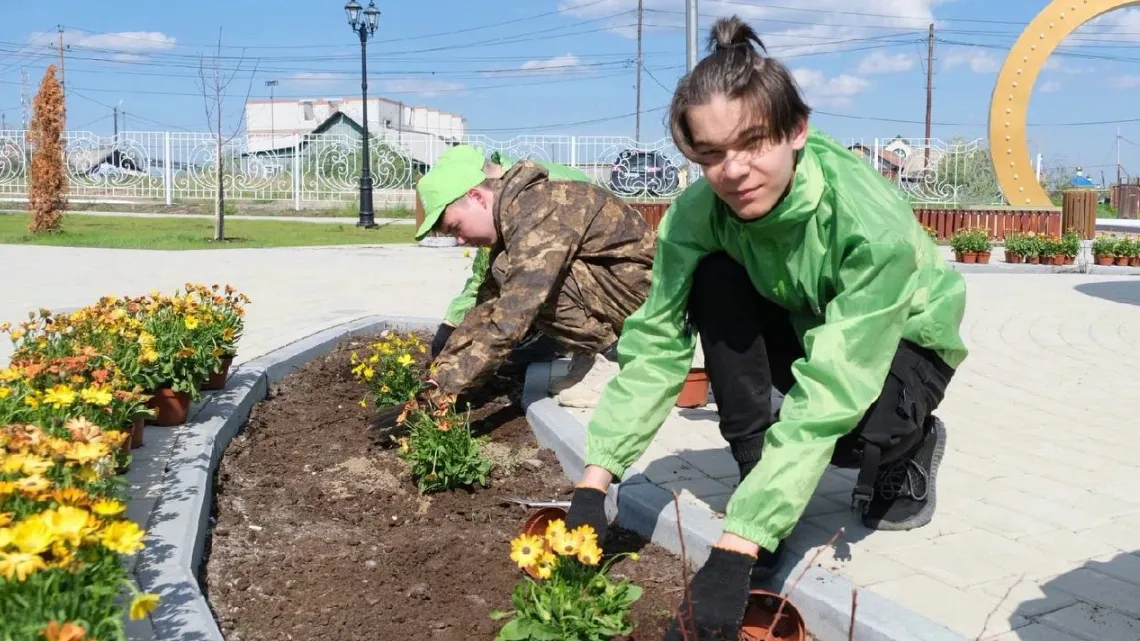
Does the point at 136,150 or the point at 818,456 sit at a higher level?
the point at 136,150

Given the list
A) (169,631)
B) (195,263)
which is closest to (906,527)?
(169,631)

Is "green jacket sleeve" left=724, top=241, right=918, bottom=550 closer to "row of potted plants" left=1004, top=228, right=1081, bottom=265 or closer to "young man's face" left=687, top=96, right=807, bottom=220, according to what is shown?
"young man's face" left=687, top=96, right=807, bottom=220

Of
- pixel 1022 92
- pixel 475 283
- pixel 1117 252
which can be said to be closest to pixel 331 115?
pixel 1022 92

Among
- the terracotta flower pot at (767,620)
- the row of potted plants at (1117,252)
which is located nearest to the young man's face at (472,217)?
the terracotta flower pot at (767,620)

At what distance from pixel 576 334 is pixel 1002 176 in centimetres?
1583

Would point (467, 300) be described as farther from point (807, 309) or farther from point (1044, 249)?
point (1044, 249)

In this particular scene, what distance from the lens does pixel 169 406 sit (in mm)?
3752

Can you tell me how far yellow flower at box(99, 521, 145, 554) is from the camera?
1.68 metres

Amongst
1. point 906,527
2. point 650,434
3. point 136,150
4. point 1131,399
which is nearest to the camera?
point 650,434

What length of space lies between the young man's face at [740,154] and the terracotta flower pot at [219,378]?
2831 millimetres

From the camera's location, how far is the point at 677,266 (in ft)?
8.34

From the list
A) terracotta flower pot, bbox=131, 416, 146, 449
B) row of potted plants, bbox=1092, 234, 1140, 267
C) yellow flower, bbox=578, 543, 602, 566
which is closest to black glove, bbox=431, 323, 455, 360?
terracotta flower pot, bbox=131, 416, 146, 449

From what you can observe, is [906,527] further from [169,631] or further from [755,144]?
[169,631]

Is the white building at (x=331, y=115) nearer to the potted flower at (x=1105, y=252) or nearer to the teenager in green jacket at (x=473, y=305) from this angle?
the potted flower at (x=1105, y=252)
